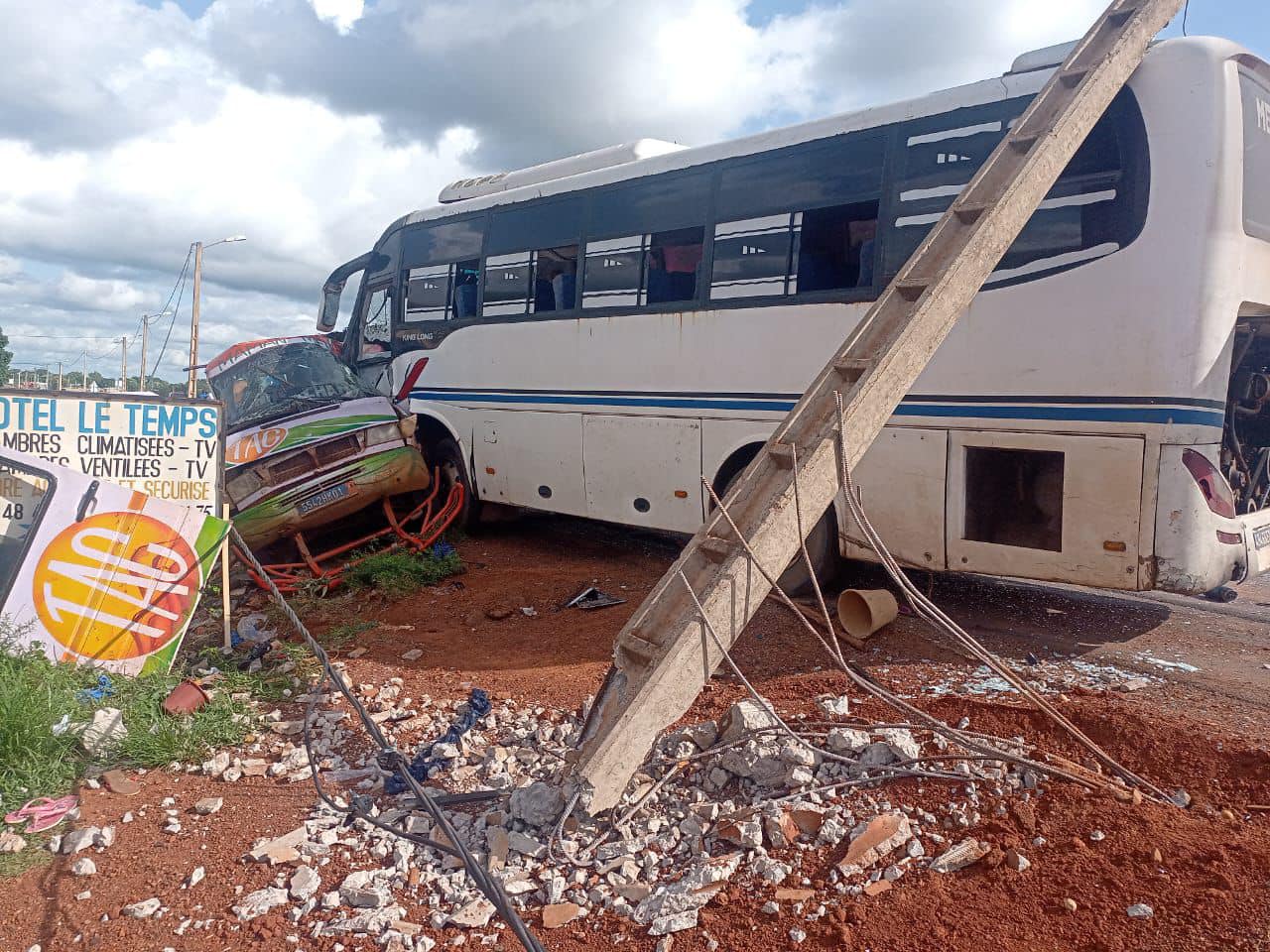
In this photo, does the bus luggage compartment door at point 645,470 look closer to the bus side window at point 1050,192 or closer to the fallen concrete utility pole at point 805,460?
the bus side window at point 1050,192

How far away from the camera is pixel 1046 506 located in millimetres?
5805

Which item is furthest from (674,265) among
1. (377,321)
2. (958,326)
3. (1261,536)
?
(377,321)

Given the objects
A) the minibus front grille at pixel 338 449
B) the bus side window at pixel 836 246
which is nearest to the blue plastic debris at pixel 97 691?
the minibus front grille at pixel 338 449

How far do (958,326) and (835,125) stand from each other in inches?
71.9

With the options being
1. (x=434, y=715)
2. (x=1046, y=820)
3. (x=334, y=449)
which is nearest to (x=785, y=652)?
(x=434, y=715)

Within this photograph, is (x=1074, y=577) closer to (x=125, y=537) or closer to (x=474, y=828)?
(x=474, y=828)

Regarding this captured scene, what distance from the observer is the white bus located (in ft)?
17.2

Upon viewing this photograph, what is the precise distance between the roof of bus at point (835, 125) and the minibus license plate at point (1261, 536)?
2860mm

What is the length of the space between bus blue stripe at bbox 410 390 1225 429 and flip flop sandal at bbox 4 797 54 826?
16.7ft

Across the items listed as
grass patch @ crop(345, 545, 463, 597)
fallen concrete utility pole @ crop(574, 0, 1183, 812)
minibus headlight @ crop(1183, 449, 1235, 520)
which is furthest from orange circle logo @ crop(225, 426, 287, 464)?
minibus headlight @ crop(1183, 449, 1235, 520)

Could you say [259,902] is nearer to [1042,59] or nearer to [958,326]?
[958,326]

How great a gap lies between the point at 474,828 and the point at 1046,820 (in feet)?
7.40

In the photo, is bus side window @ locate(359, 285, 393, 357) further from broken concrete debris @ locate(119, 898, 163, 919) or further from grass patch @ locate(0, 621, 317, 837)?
broken concrete debris @ locate(119, 898, 163, 919)

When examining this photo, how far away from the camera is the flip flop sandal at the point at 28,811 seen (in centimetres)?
405
